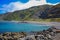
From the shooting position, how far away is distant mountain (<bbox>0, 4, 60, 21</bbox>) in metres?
3.90

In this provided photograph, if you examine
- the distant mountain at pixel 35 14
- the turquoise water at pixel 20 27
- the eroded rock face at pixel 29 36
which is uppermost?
the distant mountain at pixel 35 14

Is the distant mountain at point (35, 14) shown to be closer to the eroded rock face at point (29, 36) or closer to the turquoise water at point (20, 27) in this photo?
the turquoise water at point (20, 27)

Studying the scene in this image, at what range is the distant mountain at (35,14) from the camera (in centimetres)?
390

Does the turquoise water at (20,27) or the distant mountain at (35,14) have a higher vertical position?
the distant mountain at (35,14)

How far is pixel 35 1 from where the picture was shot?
3994 mm

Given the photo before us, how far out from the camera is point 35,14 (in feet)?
12.9

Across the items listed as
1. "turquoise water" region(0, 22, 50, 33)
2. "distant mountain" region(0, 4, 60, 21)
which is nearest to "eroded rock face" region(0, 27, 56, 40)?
"turquoise water" region(0, 22, 50, 33)

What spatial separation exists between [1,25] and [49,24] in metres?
1.38

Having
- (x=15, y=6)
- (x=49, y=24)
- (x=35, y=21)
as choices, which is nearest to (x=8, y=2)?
(x=15, y=6)

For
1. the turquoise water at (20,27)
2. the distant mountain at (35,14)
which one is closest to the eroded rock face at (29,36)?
the turquoise water at (20,27)

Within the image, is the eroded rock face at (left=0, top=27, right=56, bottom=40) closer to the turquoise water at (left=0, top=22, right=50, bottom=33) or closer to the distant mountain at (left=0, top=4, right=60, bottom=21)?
the turquoise water at (left=0, top=22, right=50, bottom=33)

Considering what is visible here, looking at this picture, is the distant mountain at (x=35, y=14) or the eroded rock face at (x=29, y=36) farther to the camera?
the distant mountain at (x=35, y=14)

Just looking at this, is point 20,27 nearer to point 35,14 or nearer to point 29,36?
point 29,36

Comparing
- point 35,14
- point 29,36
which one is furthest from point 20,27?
point 35,14
